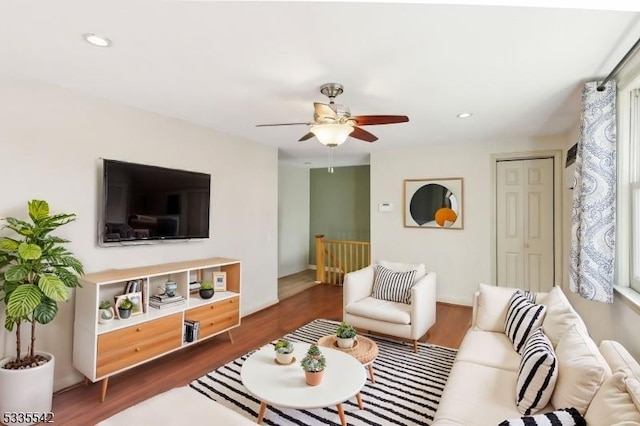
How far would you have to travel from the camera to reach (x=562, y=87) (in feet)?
8.03

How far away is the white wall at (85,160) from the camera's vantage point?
7.53 feet

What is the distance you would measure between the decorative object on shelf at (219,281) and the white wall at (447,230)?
2.56 m

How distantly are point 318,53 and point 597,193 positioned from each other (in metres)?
2.12

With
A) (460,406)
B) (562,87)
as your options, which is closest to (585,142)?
(562,87)

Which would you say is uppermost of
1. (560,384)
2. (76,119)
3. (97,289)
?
(76,119)

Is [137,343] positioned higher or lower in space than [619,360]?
lower

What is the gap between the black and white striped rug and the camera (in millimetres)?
2102

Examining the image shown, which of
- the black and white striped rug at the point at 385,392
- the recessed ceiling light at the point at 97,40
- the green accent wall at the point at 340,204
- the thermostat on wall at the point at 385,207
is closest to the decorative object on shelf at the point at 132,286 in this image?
the black and white striped rug at the point at 385,392

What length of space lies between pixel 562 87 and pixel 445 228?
8.36ft

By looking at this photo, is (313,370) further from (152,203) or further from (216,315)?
(152,203)

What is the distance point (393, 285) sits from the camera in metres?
3.39

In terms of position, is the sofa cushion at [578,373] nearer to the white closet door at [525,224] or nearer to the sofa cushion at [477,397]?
the sofa cushion at [477,397]

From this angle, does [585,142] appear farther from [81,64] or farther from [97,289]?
[97,289]

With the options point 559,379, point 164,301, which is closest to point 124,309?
point 164,301
